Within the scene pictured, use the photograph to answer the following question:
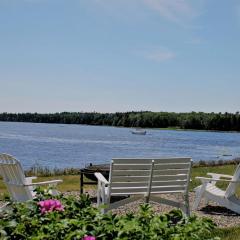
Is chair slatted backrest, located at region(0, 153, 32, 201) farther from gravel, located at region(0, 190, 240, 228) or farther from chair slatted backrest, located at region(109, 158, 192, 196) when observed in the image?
gravel, located at region(0, 190, 240, 228)

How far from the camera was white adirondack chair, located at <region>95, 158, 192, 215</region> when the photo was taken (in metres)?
7.02

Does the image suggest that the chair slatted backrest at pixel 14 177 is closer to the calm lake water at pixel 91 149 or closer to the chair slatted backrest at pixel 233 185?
the chair slatted backrest at pixel 233 185

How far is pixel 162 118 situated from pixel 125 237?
125631 mm

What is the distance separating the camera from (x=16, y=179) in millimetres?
7219

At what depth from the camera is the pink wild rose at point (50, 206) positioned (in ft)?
10.8

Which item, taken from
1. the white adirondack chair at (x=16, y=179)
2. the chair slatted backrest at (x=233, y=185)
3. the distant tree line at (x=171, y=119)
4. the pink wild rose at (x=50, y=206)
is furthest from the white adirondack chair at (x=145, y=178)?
the distant tree line at (x=171, y=119)

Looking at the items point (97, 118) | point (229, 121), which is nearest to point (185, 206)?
point (229, 121)

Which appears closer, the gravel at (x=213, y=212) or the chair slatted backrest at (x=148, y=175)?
the chair slatted backrest at (x=148, y=175)

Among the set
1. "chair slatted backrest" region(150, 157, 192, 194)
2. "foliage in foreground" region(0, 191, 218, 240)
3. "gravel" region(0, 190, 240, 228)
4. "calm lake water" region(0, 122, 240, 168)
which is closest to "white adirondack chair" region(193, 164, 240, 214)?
"gravel" region(0, 190, 240, 228)

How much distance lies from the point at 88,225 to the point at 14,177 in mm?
4535

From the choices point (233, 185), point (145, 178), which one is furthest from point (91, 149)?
point (145, 178)

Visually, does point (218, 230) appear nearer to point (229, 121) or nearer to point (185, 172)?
point (185, 172)

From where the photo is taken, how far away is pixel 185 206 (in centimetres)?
749

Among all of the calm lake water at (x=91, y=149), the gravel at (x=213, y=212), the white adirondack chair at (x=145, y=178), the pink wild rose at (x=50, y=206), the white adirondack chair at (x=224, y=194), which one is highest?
the pink wild rose at (x=50, y=206)
